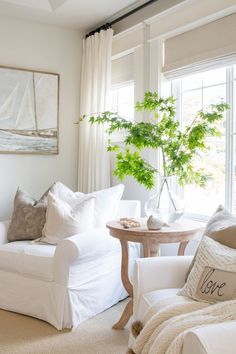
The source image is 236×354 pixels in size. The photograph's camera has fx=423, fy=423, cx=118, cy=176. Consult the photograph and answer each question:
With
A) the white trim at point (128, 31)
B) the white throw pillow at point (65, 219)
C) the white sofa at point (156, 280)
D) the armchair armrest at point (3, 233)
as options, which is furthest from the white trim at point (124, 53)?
the white sofa at point (156, 280)

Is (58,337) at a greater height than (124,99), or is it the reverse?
(124,99)

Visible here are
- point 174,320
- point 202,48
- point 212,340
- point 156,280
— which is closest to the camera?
point 212,340

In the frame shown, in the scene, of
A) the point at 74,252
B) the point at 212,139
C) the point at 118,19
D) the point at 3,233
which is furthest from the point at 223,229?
the point at 118,19

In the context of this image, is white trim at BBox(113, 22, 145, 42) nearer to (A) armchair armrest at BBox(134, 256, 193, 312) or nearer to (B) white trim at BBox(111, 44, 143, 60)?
(B) white trim at BBox(111, 44, 143, 60)

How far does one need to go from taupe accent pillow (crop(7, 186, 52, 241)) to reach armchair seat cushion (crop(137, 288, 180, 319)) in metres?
1.53

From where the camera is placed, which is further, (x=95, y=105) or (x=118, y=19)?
Result: (x=95, y=105)

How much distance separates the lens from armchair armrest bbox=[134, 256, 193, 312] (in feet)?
7.42

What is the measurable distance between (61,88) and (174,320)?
3.16 meters

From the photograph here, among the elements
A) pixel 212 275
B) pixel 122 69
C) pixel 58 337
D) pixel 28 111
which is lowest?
pixel 58 337

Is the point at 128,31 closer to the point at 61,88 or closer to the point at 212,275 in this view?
the point at 61,88

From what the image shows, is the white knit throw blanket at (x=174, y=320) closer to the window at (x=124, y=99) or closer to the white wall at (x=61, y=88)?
the window at (x=124, y=99)

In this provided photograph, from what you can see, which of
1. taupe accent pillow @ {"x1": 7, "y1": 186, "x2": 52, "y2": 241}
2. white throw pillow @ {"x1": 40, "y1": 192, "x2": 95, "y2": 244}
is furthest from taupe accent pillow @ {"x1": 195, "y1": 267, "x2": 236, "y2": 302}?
taupe accent pillow @ {"x1": 7, "y1": 186, "x2": 52, "y2": 241}

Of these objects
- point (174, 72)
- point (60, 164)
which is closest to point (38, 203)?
point (60, 164)

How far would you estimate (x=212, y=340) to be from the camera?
1362 millimetres
